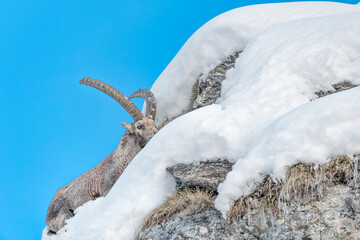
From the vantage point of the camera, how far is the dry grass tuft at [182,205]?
17.5 feet

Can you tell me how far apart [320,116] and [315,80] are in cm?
216

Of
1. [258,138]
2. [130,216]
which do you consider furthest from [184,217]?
[258,138]

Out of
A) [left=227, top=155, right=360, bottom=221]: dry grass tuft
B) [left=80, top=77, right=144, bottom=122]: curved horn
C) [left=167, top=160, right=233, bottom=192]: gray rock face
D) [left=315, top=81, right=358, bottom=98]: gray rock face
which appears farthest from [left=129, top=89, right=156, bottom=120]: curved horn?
[left=227, top=155, right=360, bottom=221]: dry grass tuft

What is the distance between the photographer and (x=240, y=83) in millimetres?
7566

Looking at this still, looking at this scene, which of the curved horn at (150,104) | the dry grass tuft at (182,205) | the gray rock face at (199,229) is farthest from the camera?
the curved horn at (150,104)

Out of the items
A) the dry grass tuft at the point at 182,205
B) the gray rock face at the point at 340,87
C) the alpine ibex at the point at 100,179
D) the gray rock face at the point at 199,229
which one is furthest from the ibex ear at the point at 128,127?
the gray rock face at the point at 340,87

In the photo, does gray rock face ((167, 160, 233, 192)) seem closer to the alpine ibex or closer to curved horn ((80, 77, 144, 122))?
the alpine ibex

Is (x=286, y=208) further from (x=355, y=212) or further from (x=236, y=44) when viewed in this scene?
(x=236, y=44)

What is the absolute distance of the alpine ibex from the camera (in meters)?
9.36

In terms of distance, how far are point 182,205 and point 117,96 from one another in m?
6.21

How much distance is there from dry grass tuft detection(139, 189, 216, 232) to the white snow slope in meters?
0.26

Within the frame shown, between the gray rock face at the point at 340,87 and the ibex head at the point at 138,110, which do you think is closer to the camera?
the gray rock face at the point at 340,87

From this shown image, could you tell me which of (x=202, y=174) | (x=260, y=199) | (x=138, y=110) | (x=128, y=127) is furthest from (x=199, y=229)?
(x=138, y=110)

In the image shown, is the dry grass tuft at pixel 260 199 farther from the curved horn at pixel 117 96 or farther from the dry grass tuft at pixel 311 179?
the curved horn at pixel 117 96
